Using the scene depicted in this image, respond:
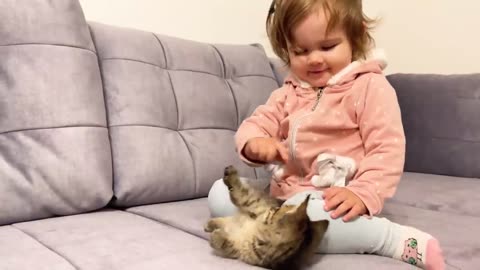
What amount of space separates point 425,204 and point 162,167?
69 cm

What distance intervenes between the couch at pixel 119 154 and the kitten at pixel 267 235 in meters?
0.03

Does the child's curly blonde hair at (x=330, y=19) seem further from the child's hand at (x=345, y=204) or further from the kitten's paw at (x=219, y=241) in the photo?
the kitten's paw at (x=219, y=241)

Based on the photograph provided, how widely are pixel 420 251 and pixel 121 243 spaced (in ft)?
1.73

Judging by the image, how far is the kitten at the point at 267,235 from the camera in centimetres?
80

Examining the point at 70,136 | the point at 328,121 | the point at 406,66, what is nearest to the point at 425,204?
the point at 328,121

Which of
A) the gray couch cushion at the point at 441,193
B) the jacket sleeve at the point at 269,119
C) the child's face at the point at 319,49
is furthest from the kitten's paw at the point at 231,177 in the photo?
the gray couch cushion at the point at 441,193

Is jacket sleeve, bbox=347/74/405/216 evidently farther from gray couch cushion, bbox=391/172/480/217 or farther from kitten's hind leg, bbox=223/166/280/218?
gray couch cushion, bbox=391/172/480/217

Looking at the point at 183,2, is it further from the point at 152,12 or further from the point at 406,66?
the point at 406,66

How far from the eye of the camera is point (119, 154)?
1.26 m

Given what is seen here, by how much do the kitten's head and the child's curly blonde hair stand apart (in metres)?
0.45

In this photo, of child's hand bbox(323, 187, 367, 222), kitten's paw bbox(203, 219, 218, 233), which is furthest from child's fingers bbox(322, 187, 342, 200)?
kitten's paw bbox(203, 219, 218, 233)

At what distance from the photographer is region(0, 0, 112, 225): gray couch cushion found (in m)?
1.09

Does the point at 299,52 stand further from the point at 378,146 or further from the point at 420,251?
the point at 420,251

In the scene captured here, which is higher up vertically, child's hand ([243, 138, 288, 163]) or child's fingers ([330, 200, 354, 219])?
child's hand ([243, 138, 288, 163])
